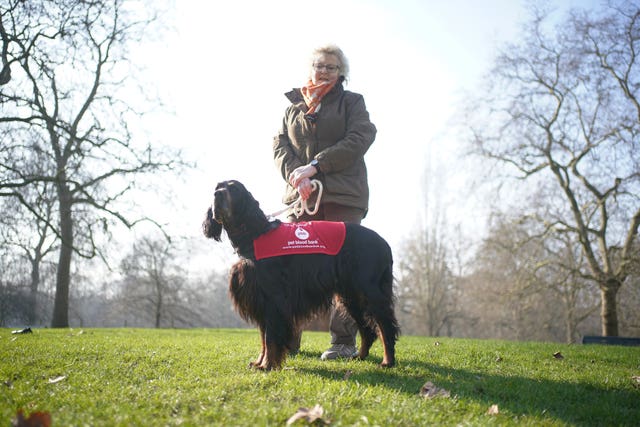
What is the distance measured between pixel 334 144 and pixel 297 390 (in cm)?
251

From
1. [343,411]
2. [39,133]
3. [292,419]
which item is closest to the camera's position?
[292,419]

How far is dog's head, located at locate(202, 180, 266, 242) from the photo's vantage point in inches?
147

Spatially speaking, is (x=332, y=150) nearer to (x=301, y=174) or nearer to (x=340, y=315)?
(x=301, y=174)

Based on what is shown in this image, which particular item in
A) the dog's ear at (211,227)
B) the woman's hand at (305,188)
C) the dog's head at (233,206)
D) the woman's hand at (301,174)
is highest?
the woman's hand at (301,174)

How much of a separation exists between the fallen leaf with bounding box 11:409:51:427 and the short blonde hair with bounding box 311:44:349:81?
384 cm

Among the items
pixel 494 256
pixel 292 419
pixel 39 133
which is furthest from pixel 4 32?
pixel 494 256

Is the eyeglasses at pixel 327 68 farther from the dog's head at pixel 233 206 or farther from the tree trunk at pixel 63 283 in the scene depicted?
the tree trunk at pixel 63 283

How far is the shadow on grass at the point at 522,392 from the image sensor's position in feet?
8.84

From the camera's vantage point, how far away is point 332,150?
430 cm

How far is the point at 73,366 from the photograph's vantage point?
3.57 meters

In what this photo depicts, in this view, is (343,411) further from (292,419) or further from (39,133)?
(39,133)

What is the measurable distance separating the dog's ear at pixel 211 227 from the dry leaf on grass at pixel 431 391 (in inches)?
84.6

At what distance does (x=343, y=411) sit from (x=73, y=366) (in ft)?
7.94

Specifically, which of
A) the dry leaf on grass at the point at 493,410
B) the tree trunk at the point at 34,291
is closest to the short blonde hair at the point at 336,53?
the dry leaf on grass at the point at 493,410
